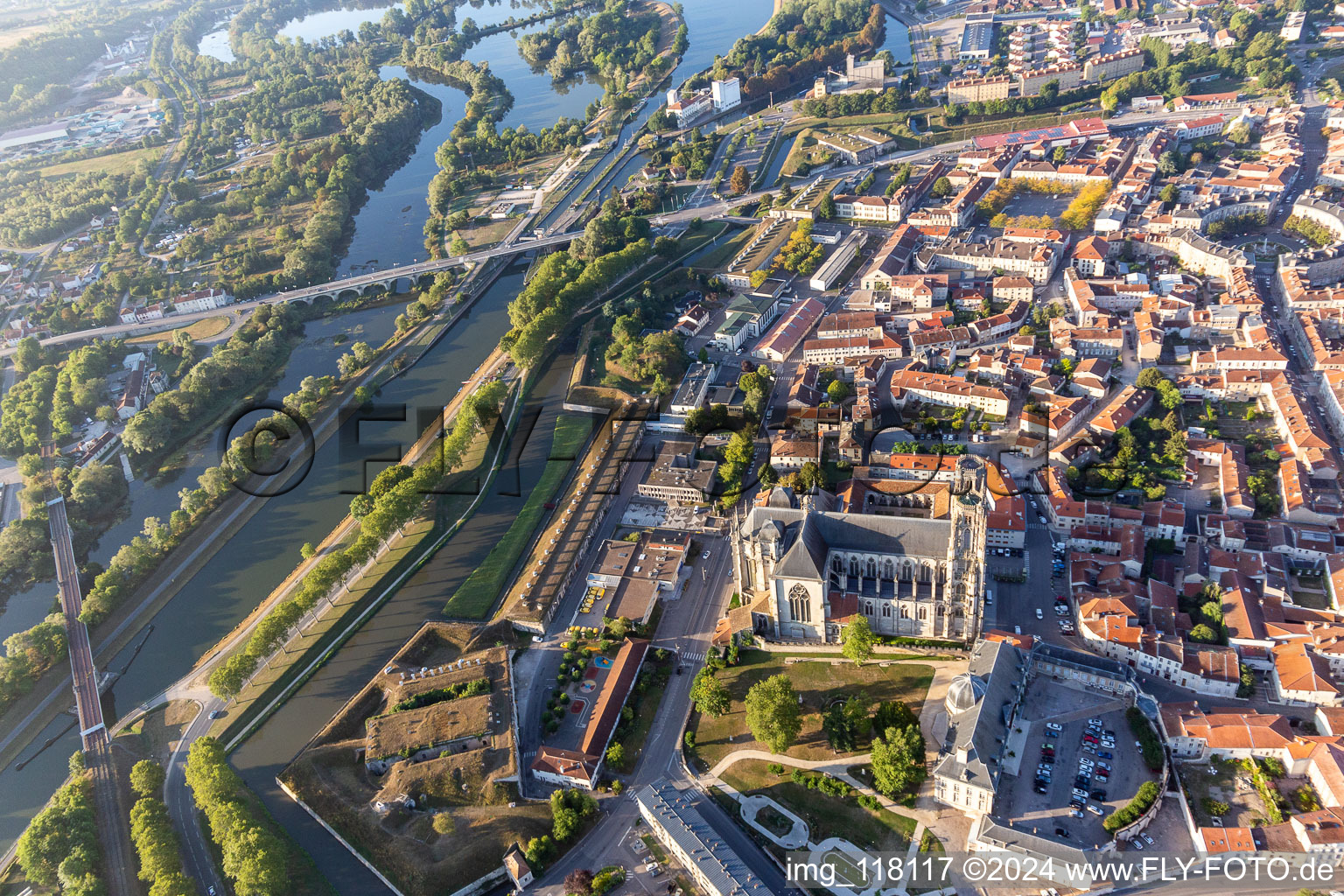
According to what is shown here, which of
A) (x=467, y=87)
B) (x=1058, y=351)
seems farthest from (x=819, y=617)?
(x=467, y=87)

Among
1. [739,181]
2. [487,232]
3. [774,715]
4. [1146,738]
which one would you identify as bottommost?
[1146,738]

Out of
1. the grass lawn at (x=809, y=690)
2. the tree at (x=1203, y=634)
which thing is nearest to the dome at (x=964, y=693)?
the grass lawn at (x=809, y=690)

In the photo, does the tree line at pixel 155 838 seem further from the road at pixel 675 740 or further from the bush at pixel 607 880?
the bush at pixel 607 880

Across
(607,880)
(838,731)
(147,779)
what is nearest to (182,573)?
(147,779)

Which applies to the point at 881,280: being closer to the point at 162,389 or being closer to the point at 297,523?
the point at 297,523

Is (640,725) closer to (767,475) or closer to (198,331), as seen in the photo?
(767,475)

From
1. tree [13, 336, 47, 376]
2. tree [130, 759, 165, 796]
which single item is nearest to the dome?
tree [130, 759, 165, 796]

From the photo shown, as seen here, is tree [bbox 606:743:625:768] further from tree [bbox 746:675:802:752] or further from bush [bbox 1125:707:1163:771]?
bush [bbox 1125:707:1163:771]
